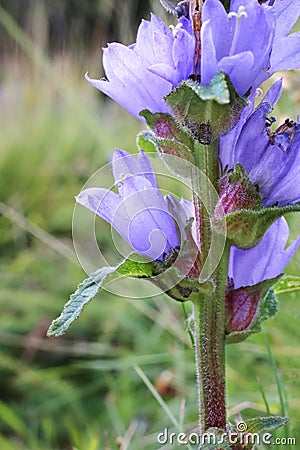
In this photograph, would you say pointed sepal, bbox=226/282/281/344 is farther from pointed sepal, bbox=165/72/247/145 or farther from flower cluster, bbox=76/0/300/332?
pointed sepal, bbox=165/72/247/145

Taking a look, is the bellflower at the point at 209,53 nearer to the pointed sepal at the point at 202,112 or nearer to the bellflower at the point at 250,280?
the pointed sepal at the point at 202,112

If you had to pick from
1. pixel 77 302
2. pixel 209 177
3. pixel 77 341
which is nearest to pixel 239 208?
pixel 209 177

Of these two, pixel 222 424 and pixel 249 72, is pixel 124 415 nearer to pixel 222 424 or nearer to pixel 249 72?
pixel 222 424

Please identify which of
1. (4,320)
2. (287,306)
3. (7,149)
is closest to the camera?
(287,306)

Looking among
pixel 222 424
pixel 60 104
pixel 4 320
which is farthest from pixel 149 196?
pixel 60 104

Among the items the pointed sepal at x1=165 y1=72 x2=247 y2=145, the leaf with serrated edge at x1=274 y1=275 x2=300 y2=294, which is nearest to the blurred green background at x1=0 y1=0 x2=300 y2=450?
the leaf with serrated edge at x1=274 y1=275 x2=300 y2=294

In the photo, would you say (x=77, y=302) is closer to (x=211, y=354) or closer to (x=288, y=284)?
(x=211, y=354)

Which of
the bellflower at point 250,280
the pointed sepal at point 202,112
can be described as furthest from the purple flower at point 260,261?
the pointed sepal at point 202,112
